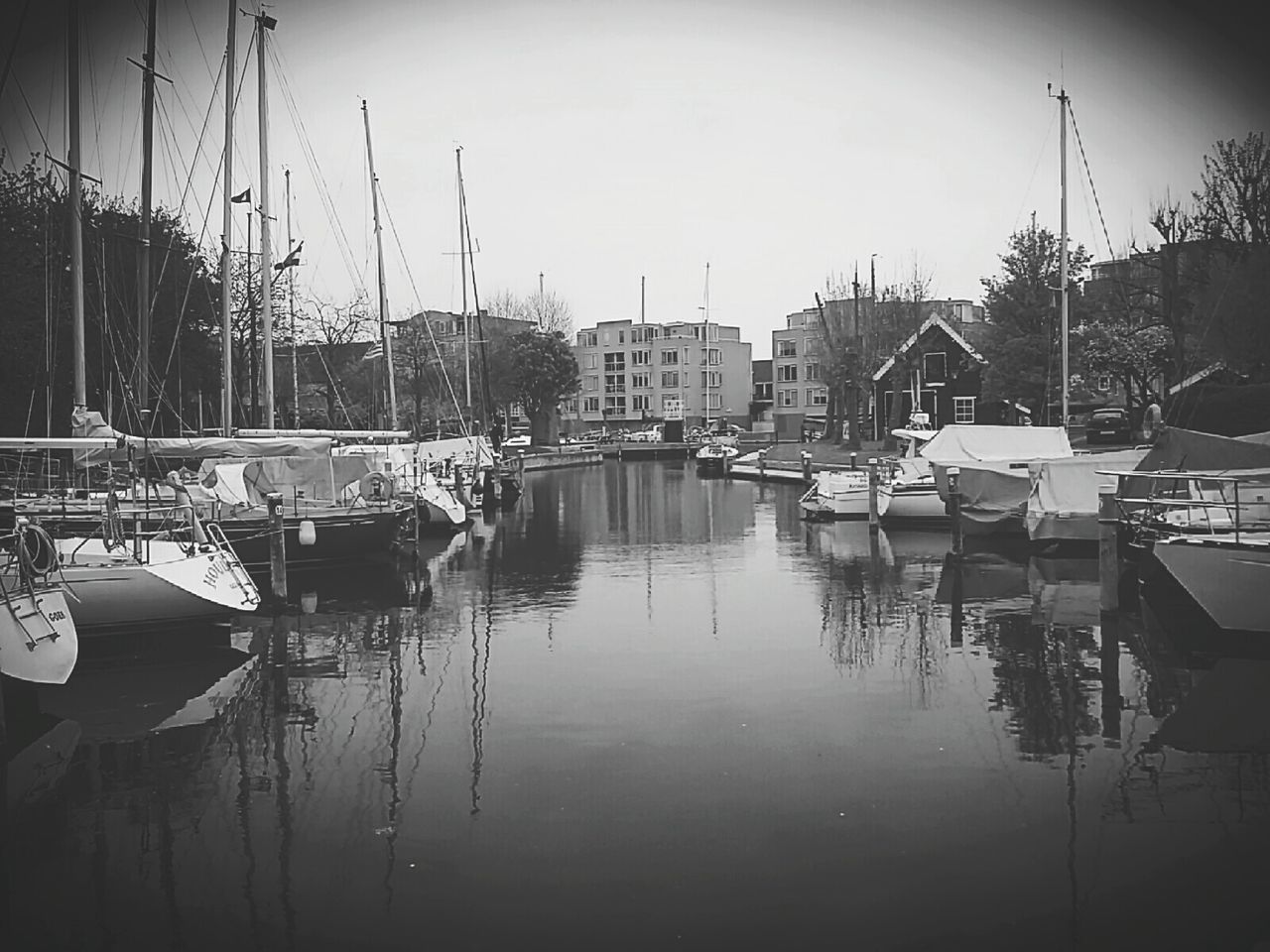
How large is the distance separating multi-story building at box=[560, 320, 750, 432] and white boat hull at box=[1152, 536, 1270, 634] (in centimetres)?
10585

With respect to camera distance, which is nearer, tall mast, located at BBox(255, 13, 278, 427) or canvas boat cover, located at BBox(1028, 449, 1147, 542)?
canvas boat cover, located at BBox(1028, 449, 1147, 542)

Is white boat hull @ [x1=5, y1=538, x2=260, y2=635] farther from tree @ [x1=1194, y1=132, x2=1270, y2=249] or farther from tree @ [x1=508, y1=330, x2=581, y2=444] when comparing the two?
tree @ [x1=508, y1=330, x2=581, y2=444]

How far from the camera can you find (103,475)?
28844 millimetres

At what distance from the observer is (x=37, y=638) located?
529 inches

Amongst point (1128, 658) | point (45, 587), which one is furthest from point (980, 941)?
point (45, 587)

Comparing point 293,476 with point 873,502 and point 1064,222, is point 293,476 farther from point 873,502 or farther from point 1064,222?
point 1064,222

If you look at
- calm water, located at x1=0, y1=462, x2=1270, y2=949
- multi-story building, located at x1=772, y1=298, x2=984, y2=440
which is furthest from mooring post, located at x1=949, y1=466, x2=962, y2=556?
multi-story building, located at x1=772, y1=298, x2=984, y2=440

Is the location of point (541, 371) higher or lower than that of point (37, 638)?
higher

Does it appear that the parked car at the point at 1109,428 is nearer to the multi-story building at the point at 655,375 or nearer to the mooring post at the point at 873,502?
the mooring post at the point at 873,502

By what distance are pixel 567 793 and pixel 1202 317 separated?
33555mm

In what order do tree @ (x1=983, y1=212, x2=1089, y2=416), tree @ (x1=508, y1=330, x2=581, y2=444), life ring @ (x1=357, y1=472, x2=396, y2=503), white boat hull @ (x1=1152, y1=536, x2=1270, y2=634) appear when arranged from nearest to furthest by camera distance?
1. white boat hull @ (x1=1152, y1=536, x2=1270, y2=634)
2. life ring @ (x1=357, y1=472, x2=396, y2=503)
3. tree @ (x1=983, y1=212, x2=1089, y2=416)
4. tree @ (x1=508, y1=330, x2=581, y2=444)

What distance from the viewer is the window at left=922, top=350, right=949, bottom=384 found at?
6706 centimetres

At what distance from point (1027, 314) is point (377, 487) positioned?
3613 centimetres

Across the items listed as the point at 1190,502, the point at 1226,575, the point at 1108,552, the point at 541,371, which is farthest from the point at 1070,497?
the point at 541,371
